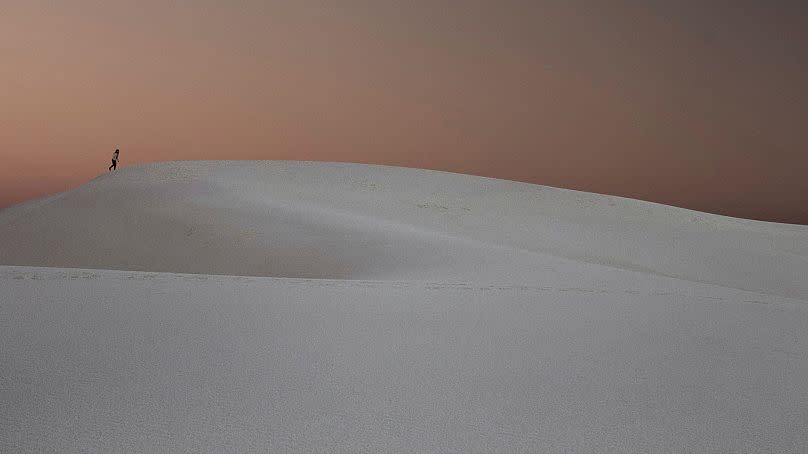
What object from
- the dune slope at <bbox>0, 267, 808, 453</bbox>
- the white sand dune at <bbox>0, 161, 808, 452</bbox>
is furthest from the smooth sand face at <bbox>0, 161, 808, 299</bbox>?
the dune slope at <bbox>0, 267, 808, 453</bbox>

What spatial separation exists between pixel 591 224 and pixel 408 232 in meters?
7.17

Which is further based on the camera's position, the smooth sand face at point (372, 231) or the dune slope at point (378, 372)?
the smooth sand face at point (372, 231)

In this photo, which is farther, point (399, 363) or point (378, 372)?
point (399, 363)

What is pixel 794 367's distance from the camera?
4566 mm

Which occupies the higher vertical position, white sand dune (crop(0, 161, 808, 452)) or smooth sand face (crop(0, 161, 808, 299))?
smooth sand face (crop(0, 161, 808, 299))

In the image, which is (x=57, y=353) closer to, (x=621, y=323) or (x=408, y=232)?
(x=621, y=323)

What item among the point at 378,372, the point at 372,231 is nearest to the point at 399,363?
the point at 378,372

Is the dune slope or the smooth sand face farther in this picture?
the smooth sand face

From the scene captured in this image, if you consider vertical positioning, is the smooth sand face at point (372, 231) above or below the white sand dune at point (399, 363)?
above

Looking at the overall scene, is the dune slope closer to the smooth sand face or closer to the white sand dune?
the white sand dune

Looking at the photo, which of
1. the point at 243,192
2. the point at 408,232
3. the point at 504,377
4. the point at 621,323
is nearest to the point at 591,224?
the point at 408,232

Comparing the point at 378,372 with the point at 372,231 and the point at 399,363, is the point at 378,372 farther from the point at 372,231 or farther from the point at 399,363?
the point at 372,231

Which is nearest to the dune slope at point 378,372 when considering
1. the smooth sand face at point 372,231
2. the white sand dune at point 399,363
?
the white sand dune at point 399,363

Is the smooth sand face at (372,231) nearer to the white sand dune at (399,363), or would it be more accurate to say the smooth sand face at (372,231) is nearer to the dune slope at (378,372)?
the white sand dune at (399,363)
